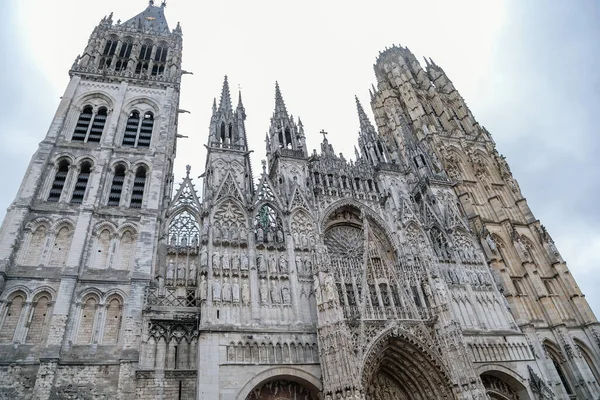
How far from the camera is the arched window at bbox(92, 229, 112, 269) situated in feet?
60.6

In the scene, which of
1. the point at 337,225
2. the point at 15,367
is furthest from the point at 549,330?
the point at 15,367

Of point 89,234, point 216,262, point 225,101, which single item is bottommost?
point 216,262

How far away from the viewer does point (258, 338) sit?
17.1 meters

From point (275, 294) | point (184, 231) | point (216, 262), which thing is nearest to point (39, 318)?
point (184, 231)

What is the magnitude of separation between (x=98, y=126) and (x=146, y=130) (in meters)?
2.68

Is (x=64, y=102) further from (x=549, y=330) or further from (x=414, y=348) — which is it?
(x=549, y=330)

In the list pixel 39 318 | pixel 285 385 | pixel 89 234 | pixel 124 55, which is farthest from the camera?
pixel 124 55

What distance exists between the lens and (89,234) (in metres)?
19.0

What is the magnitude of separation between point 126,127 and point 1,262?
10550 mm

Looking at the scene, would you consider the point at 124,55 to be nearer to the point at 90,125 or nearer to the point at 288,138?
the point at 90,125

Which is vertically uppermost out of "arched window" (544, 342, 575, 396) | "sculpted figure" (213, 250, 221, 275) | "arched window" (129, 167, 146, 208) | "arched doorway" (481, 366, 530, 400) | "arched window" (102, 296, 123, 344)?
"arched window" (129, 167, 146, 208)

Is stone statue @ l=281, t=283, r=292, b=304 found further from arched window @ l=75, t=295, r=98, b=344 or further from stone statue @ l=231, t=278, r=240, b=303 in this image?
arched window @ l=75, t=295, r=98, b=344

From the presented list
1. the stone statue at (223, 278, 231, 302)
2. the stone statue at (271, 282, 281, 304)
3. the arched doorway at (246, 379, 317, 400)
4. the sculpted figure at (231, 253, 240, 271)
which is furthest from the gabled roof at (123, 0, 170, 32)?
the arched doorway at (246, 379, 317, 400)

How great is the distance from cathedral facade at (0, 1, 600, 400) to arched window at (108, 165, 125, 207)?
12 centimetres
